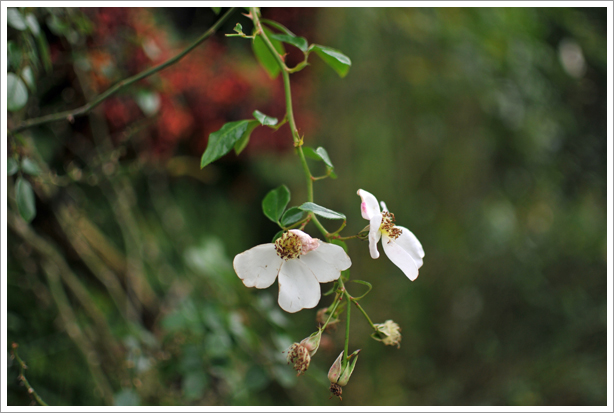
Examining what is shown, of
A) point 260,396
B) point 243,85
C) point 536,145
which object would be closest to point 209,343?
point 243,85

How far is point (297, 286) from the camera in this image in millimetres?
376

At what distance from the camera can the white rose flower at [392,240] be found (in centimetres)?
36

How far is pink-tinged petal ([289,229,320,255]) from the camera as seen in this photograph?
14.0 inches

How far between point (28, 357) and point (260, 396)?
901 mm

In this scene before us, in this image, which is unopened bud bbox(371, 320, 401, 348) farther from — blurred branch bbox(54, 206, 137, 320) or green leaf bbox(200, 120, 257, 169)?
blurred branch bbox(54, 206, 137, 320)

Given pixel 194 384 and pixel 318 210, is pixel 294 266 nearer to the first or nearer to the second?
pixel 318 210

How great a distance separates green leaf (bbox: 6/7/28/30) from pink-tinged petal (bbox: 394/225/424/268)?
1.76ft

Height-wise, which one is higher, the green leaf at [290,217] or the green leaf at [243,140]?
the green leaf at [243,140]

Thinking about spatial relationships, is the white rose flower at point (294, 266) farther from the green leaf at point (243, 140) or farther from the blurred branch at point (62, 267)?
the blurred branch at point (62, 267)

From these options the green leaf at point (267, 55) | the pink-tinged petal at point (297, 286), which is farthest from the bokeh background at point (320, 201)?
the pink-tinged petal at point (297, 286)

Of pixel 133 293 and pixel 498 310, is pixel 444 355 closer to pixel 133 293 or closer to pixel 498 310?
pixel 498 310

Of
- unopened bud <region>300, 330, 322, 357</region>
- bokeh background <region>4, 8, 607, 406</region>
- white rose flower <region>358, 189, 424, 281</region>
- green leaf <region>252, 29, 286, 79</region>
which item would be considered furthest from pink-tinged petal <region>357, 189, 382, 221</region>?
bokeh background <region>4, 8, 607, 406</region>

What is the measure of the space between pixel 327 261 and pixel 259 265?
0.21 feet

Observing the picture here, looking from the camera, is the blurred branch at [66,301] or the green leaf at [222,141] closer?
the green leaf at [222,141]
